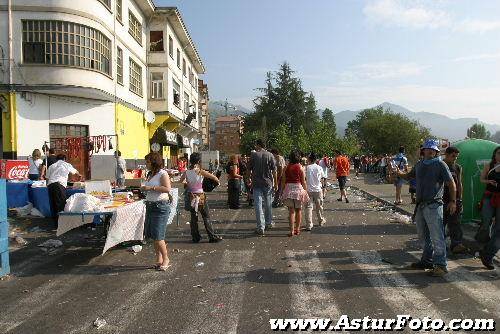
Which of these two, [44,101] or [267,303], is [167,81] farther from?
[267,303]

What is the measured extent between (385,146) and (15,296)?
2951 inches

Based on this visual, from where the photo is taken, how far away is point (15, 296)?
6004mm

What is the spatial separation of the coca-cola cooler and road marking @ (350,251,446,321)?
1183 centimetres

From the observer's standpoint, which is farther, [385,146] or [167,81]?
[385,146]

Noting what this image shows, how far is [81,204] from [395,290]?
5.53 metres

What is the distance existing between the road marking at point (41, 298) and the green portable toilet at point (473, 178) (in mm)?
8422

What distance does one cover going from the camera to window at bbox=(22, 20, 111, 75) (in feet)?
63.9

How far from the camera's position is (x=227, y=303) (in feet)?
18.0

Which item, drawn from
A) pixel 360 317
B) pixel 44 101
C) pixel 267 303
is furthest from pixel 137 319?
pixel 44 101

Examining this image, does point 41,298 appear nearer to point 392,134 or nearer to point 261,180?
point 261,180

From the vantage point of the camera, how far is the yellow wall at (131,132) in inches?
966

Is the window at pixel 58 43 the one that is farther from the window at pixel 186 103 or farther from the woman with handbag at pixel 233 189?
the window at pixel 186 103

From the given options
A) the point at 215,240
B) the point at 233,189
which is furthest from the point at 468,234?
the point at 233,189

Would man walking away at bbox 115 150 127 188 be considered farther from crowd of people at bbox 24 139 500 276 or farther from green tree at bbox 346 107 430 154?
green tree at bbox 346 107 430 154
